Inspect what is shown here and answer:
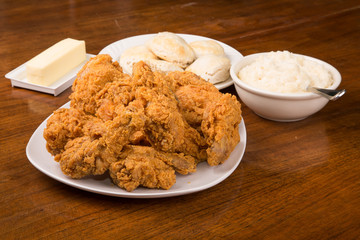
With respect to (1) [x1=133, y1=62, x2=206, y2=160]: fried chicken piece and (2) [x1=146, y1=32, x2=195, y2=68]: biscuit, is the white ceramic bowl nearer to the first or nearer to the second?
(2) [x1=146, y1=32, x2=195, y2=68]: biscuit

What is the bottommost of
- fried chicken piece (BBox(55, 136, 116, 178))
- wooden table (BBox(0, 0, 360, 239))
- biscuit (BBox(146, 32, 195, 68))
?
wooden table (BBox(0, 0, 360, 239))

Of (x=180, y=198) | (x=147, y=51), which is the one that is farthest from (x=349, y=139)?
(x=147, y=51)

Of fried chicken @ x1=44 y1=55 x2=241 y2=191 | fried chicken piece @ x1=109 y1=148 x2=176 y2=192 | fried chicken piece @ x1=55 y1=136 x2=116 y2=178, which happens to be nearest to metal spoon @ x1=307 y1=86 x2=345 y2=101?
fried chicken @ x1=44 y1=55 x2=241 y2=191

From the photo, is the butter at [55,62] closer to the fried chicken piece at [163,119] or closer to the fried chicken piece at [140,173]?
the fried chicken piece at [163,119]

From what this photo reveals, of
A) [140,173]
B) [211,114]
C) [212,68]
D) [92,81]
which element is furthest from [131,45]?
[140,173]

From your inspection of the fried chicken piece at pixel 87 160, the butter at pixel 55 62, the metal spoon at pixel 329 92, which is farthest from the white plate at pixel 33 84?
the metal spoon at pixel 329 92

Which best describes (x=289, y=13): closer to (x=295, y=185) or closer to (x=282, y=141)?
(x=282, y=141)
